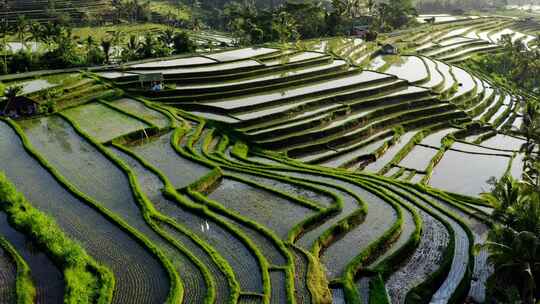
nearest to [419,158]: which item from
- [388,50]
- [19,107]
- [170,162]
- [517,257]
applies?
[170,162]

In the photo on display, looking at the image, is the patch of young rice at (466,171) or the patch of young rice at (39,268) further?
the patch of young rice at (466,171)

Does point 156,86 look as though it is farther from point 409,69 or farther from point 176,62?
point 409,69

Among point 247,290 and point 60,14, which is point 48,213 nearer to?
point 247,290

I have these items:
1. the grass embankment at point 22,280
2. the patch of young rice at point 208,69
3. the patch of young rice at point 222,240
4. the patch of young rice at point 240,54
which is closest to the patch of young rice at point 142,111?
the patch of young rice at point 208,69

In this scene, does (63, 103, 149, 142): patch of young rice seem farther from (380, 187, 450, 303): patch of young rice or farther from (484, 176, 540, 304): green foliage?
(484, 176, 540, 304): green foliage

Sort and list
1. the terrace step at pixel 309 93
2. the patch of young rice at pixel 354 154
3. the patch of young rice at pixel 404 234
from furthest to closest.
→ the terrace step at pixel 309 93
the patch of young rice at pixel 354 154
the patch of young rice at pixel 404 234

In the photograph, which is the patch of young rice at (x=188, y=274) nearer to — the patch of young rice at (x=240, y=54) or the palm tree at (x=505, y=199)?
the palm tree at (x=505, y=199)

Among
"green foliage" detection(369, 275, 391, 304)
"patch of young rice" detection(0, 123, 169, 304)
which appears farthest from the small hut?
"green foliage" detection(369, 275, 391, 304)

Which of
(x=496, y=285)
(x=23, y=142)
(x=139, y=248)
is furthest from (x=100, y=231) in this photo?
(x=496, y=285)
